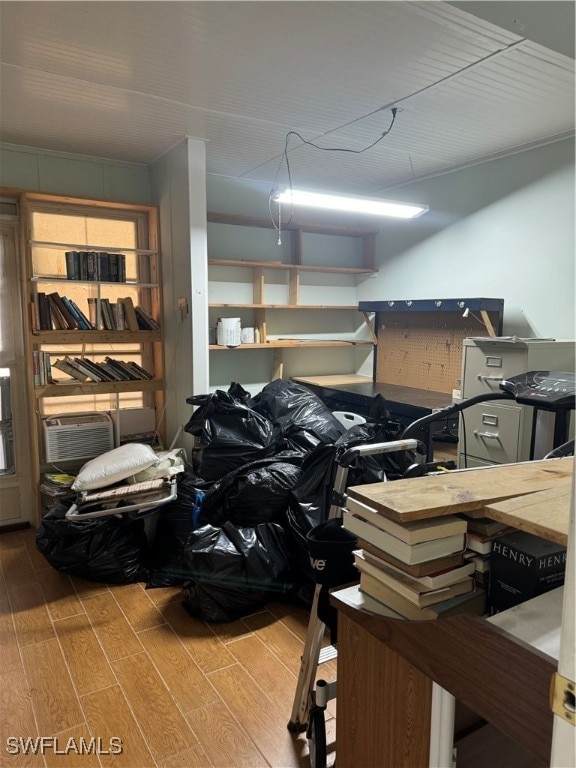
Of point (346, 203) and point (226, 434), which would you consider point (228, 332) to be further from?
point (346, 203)

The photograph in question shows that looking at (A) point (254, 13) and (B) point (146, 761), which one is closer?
(B) point (146, 761)

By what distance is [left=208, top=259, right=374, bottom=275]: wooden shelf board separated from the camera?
157 inches

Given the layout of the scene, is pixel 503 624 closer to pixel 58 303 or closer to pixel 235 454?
pixel 235 454

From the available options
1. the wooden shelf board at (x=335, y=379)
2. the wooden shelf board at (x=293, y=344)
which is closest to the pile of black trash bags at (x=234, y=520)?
the wooden shelf board at (x=293, y=344)

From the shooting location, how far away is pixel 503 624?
0.97 meters

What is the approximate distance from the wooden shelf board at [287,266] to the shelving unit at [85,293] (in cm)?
51

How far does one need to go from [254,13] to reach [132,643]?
2.73 metres

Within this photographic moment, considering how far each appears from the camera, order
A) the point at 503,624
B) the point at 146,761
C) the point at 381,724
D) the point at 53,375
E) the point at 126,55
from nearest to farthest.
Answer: the point at 503,624 → the point at 381,724 → the point at 146,761 → the point at 126,55 → the point at 53,375

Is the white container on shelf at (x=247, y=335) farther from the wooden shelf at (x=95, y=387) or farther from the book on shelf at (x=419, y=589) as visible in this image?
the book on shelf at (x=419, y=589)

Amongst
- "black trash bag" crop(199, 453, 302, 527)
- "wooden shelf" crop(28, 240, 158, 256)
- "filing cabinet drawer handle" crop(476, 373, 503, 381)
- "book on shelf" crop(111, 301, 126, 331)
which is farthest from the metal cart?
"wooden shelf" crop(28, 240, 158, 256)

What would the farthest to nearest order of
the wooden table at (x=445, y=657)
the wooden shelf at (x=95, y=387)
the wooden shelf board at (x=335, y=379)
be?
the wooden shelf board at (x=335, y=379) < the wooden shelf at (x=95, y=387) < the wooden table at (x=445, y=657)

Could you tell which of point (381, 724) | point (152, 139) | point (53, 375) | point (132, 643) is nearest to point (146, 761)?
point (132, 643)

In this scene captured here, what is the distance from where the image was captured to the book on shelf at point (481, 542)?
113 cm

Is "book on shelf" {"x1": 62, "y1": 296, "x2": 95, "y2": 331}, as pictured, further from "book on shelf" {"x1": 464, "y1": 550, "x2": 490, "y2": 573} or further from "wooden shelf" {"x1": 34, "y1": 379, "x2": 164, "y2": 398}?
"book on shelf" {"x1": 464, "y1": 550, "x2": 490, "y2": 573}
